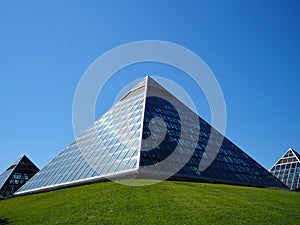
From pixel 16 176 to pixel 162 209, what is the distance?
61.9 m

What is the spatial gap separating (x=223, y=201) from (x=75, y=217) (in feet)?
30.3

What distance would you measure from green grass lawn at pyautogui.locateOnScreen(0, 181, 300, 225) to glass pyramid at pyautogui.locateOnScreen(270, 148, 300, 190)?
41.4m

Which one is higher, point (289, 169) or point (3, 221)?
point (289, 169)

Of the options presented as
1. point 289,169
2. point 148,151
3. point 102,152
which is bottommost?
point 102,152

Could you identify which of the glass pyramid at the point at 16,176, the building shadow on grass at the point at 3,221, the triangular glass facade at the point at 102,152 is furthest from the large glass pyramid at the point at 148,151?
the glass pyramid at the point at 16,176

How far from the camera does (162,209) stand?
1852 cm

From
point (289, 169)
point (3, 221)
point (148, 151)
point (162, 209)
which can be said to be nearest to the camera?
point (162, 209)

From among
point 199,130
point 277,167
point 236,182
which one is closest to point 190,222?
point 236,182

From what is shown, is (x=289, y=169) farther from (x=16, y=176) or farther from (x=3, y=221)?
(x=3, y=221)

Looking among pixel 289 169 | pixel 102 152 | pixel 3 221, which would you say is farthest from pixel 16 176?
pixel 289 169

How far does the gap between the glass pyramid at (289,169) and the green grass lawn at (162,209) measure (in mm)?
41364

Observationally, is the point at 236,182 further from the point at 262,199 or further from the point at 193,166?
the point at 262,199

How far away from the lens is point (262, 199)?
942 inches

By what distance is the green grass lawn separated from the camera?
17.1 metres
